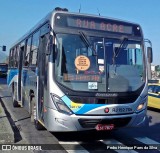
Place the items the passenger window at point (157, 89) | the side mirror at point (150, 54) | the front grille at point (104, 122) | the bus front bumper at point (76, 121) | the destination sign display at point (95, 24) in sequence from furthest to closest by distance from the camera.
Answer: the passenger window at point (157, 89), the side mirror at point (150, 54), the destination sign display at point (95, 24), the front grille at point (104, 122), the bus front bumper at point (76, 121)

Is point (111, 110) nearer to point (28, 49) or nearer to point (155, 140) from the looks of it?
point (155, 140)

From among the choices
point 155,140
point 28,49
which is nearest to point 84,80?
point 155,140

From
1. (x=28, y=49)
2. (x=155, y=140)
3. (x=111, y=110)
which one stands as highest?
(x=28, y=49)

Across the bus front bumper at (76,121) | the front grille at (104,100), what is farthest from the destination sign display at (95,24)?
the bus front bumper at (76,121)

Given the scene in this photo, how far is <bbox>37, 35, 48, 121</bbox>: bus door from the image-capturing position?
736 centimetres

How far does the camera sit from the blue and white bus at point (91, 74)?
6.76m

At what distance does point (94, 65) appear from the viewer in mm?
7062

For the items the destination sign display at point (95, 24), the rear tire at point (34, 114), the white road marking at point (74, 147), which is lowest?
the white road marking at point (74, 147)

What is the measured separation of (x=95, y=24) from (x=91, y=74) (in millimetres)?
1256

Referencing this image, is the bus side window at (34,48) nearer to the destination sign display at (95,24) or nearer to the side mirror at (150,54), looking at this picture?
the destination sign display at (95,24)

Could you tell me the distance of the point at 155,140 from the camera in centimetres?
816

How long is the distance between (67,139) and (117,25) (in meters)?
3.16

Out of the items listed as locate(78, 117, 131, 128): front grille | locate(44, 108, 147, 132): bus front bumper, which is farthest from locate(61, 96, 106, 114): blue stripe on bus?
locate(78, 117, 131, 128): front grille

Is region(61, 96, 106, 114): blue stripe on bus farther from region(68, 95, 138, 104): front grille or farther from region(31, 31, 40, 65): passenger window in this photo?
region(31, 31, 40, 65): passenger window
